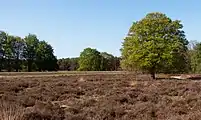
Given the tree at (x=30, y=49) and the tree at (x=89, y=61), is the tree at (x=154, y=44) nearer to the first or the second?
the tree at (x=30, y=49)

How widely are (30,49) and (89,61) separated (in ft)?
65.5

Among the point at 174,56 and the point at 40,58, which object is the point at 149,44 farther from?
the point at 40,58

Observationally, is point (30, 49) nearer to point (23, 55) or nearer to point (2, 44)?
point (23, 55)

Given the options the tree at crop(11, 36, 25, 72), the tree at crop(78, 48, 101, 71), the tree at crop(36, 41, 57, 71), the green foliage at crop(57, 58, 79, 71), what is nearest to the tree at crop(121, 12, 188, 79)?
the tree at crop(36, 41, 57, 71)

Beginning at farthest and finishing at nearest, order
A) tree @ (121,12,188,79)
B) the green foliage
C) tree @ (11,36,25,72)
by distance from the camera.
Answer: the green foliage
tree @ (11,36,25,72)
tree @ (121,12,188,79)

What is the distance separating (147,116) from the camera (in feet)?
38.4

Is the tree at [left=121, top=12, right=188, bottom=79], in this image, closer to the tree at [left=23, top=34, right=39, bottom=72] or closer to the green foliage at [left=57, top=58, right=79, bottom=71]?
the tree at [left=23, top=34, right=39, bottom=72]

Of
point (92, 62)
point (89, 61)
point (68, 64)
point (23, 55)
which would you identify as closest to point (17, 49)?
point (23, 55)

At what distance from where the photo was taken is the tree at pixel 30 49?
11138cm

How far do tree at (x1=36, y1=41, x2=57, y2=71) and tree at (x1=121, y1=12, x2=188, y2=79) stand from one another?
2422 inches

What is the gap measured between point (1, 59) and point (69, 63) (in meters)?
48.1

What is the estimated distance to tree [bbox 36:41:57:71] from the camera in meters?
111

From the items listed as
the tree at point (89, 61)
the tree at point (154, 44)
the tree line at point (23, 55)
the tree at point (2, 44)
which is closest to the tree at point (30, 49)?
the tree line at point (23, 55)

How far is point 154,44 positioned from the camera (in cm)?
4959
